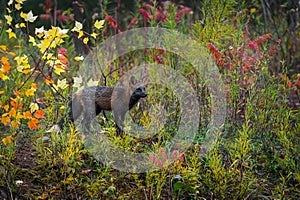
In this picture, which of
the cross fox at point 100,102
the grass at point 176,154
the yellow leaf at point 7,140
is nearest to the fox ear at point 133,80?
the grass at point 176,154

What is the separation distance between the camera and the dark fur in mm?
3613

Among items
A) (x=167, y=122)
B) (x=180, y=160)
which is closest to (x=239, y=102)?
(x=167, y=122)

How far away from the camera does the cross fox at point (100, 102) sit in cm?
361

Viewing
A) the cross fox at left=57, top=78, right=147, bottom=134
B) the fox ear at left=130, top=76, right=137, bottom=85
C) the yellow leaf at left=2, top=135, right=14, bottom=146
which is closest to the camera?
the yellow leaf at left=2, top=135, right=14, bottom=146

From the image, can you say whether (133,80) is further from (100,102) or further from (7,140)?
(7,140)

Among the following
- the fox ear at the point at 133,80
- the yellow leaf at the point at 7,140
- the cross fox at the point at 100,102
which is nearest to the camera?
the yellow leaf at the point at 7,140

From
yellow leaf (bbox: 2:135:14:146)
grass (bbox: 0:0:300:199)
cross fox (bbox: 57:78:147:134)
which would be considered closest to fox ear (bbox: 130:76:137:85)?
grass (bbox: 0:0:300:199)

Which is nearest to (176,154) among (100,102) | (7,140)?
(100,102)

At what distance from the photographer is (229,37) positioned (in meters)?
4.13

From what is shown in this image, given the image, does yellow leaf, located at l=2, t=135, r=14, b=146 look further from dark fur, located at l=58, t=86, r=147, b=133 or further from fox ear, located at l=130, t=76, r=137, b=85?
fox ear, located at l=130, t=76, r=137, b=85

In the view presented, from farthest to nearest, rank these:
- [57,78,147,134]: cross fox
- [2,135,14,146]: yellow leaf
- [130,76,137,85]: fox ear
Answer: [130,76,137,85]: fox ear
[57,78,147,134]: cross fox
[2,135,14,146]: yellow leaf

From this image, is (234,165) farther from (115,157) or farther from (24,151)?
(24,151)

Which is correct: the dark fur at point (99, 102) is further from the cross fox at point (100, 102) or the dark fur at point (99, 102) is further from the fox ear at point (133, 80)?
the fox ear at point (133, 80)

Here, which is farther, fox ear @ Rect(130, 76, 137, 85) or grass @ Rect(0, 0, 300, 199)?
fox ear @ Rect(130, 76, 137, 85)
